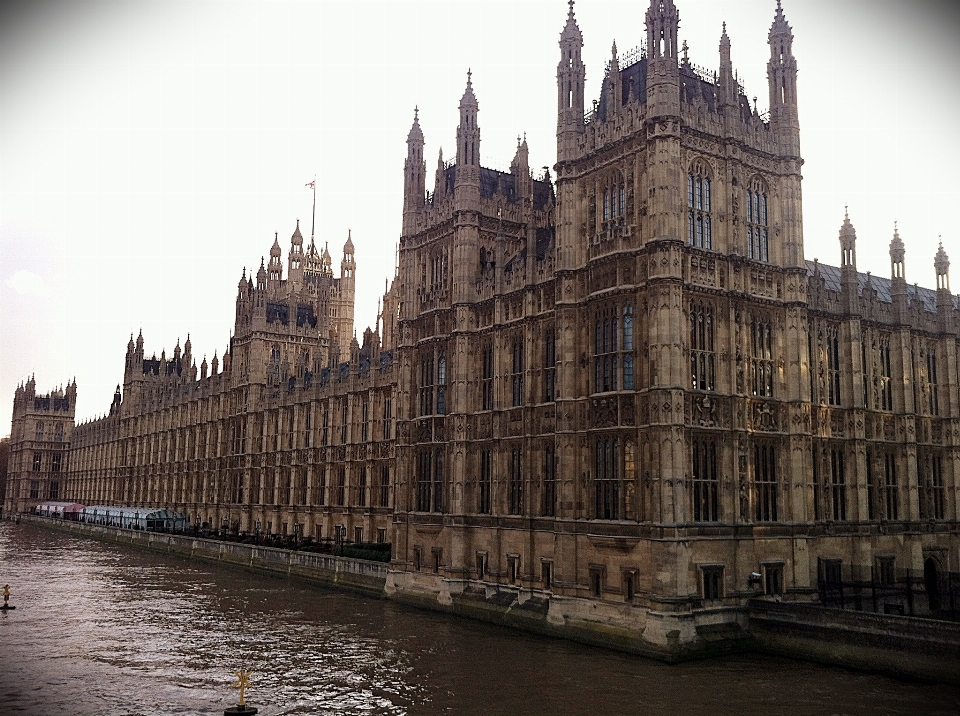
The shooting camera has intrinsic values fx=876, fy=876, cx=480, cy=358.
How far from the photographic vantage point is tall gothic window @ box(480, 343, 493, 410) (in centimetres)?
4706

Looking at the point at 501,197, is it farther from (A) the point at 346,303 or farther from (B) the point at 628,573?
(A) the point at 346,303

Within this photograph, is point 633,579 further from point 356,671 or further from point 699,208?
point 699,208

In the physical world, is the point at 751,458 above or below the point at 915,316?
below

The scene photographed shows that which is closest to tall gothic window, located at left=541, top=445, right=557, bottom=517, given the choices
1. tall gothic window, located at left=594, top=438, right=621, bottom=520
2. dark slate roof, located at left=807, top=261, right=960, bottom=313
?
tall gothic window, located at left=594, top=438, right=621, bottom=520

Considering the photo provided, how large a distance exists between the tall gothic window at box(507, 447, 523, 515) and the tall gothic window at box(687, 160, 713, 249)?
45.4ft

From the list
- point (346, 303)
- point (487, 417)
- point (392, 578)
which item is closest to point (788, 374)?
point (487, 417)

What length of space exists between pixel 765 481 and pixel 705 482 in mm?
3540

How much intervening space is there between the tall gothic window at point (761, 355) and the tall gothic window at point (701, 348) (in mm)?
2395

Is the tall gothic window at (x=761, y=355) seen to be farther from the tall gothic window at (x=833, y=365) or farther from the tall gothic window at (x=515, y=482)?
the tall gothic window at (x=515, y=482)

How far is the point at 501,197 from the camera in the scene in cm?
5162

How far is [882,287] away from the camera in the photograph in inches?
2071

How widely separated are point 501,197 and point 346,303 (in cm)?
7979

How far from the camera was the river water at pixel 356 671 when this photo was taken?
27766 mm

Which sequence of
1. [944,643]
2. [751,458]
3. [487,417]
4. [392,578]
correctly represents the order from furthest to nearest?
[392,578] → [487,417] → [751,458] → [944,643]
